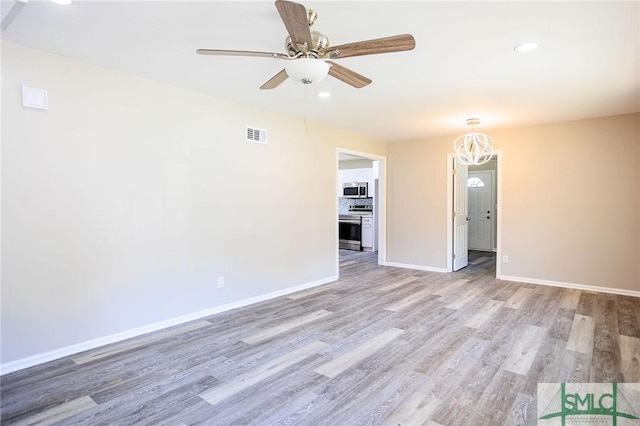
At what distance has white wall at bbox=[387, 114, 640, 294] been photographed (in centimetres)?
455

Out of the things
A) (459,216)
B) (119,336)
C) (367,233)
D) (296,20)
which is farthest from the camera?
(367,233)

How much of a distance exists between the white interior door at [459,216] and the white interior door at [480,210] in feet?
7.72

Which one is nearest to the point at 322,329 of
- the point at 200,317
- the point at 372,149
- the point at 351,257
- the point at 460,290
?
the point at 200,317

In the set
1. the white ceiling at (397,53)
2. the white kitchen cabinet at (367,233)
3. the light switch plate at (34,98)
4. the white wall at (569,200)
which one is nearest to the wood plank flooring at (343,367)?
A: the white wall at (569,200)

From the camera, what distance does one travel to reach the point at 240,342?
10.1 feet

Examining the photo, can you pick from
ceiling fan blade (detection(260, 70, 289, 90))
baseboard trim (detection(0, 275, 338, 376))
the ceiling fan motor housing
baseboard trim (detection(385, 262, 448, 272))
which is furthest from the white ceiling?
baseboard trim (detection(385, 262, 448, 272))

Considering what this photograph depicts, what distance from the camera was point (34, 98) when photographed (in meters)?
2.62

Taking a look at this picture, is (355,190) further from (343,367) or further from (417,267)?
(343,367)

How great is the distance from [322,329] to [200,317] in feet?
4.43

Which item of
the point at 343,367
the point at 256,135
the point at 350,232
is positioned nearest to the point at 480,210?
the point at 350,232

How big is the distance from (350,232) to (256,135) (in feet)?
16.3

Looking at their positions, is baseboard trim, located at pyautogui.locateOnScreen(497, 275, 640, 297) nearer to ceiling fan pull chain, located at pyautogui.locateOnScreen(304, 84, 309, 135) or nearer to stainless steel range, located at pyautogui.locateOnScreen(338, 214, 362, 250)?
stainless steel range, located at pyautogui.locateOnScreen(338, 214, 362, 250)

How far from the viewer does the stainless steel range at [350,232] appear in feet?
28.2

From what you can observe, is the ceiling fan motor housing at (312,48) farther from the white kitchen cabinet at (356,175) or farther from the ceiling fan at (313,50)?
the white kitchen cabinet at (356,175)
